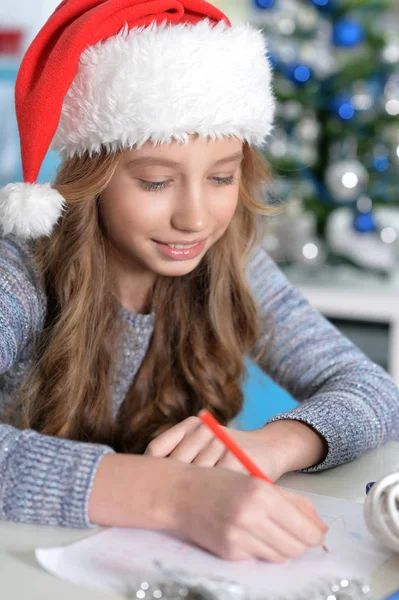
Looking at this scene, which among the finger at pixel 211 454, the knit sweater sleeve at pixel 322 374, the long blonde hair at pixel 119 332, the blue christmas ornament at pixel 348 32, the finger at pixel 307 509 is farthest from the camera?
the blue christmas ornament at pixel 348 32

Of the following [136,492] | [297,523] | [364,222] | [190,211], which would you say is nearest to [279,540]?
[297,523]

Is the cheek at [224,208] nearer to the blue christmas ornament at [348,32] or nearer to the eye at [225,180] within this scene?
the eye at [225,180]

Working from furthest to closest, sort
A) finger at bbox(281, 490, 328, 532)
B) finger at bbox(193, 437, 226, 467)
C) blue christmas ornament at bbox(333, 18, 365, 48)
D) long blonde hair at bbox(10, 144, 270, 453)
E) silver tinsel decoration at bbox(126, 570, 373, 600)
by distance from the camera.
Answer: blue christmas ornament at bbox(333, 18, 365, 48) → long blonde hair at bbox(10, 144, 270, 453) → finger at bbox(193, 437, 226, 467) → finger at bbox(281, 490, 328, 532) → silver tinsel decoration at bbox(126, 570, 373, 600)

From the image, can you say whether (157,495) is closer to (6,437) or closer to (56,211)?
(6,437)

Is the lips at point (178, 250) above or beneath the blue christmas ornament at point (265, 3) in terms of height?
beneath

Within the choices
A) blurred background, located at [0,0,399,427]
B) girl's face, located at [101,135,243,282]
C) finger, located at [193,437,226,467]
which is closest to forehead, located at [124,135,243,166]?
girl's face, located at [101,135,243,282]

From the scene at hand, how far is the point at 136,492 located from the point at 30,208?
0.37 meters

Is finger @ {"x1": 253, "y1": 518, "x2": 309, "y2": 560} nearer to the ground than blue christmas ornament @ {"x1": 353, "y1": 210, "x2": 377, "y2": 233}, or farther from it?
nearer to the ground

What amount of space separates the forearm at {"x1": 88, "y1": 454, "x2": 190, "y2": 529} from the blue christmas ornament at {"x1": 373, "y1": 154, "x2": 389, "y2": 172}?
1.60 m

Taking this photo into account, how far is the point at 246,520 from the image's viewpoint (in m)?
0.64

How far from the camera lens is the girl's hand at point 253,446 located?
0.77 metres

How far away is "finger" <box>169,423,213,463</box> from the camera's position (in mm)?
769

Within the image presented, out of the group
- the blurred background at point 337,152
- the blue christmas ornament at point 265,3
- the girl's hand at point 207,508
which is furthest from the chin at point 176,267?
the blue christmas ornament at point 265,3

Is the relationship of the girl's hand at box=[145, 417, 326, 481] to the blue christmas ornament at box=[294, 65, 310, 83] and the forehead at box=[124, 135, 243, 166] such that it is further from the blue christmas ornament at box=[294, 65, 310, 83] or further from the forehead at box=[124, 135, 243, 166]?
the blue christmas ornament at box=[294, 65, 310, 83]
